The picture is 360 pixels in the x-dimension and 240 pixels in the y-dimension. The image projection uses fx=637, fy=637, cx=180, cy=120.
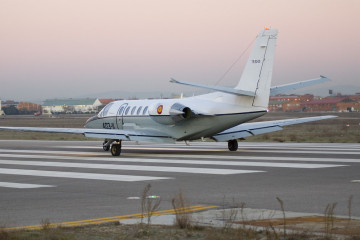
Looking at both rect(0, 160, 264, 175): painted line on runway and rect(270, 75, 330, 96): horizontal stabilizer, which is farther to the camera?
rect(270, 75, 330, 96): horizontal stabilizer

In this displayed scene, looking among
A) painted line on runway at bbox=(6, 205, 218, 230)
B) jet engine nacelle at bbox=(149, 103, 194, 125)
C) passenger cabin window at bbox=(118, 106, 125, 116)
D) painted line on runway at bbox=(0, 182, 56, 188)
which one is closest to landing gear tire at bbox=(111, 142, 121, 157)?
jet engine nacelle at bbox=(149, 103, 194, 125)

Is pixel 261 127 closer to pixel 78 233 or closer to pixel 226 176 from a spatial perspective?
pixel 226 176

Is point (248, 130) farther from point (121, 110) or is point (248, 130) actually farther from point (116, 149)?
point (121, 110)

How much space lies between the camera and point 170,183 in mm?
16656

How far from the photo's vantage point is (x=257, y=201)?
505 inches

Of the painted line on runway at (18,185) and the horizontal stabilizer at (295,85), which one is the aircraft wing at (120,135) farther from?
the painted line on runway at (18,185)

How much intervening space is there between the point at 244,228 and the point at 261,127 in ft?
69.3

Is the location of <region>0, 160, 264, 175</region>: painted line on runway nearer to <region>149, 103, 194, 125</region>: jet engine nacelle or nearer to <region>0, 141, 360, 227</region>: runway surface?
<region>0, 141, 360, 227</region>: runway surface

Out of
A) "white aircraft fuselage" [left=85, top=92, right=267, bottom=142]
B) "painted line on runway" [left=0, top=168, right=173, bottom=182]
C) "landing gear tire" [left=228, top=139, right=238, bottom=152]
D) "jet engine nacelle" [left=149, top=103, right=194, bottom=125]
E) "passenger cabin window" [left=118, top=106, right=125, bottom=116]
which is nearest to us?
"painted line on runway" [left=0, top=168, right=173, bottom=182]

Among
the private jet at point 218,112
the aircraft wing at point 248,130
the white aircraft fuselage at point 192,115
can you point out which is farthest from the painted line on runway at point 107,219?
the aircraft wing at point 248,130

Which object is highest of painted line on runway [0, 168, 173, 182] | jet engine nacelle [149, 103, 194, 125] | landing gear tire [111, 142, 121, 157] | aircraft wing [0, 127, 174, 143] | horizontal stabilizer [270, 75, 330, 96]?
horizontal stabilizer [270, 75, 330, 96]

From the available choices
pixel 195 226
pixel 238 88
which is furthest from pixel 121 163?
pixel 195 226

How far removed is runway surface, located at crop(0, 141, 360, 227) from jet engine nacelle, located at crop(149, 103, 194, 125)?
195cm

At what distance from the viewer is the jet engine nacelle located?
89.4 feet
